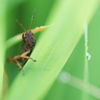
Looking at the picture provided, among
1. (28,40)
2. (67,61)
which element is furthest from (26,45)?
(67,61)

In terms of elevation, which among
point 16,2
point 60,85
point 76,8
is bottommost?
point 60,85

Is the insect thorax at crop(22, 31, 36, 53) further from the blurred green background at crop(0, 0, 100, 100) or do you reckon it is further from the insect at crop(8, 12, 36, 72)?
the blurred green background at crop(0, 0, 100, 100)

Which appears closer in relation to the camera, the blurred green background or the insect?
the blurred green background

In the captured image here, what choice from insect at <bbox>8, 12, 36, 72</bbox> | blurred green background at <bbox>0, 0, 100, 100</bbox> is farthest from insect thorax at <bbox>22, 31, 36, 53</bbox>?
blurred green background at <bbox>0, 0, 100, 100</bbox>

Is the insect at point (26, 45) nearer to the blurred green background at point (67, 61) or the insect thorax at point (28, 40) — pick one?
the insect thorax at point (28, 40)

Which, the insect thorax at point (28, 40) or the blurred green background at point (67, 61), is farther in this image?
A: the insect thorax at point (28, 40)

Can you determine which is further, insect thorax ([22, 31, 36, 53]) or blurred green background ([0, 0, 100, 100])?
insect thorax ([22, 31, 36, 53])

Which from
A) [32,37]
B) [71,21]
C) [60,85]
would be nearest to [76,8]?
[71,21]

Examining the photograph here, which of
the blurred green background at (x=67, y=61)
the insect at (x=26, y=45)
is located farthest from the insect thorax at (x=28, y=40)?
the blurred green background at (x=67, y=61)

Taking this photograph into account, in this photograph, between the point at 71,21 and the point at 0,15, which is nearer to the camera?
the point at 71,21

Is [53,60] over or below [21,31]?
below

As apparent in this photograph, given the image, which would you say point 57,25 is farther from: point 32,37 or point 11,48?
point 11,48
